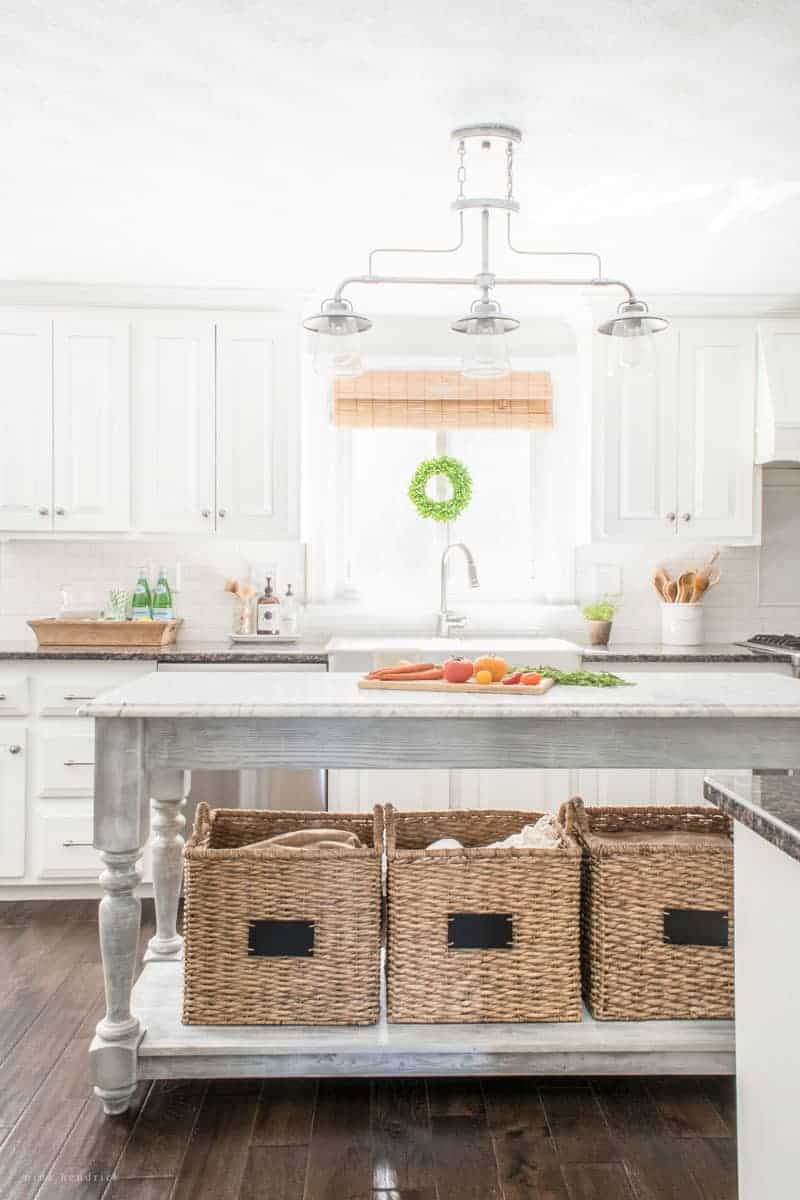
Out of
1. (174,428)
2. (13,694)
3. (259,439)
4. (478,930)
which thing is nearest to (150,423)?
Answer: (174,428)

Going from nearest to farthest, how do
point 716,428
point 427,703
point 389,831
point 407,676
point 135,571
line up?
1. point 427,703
2. point 389,831
3. point 407,676
4. point 716,428
5. point 135,571

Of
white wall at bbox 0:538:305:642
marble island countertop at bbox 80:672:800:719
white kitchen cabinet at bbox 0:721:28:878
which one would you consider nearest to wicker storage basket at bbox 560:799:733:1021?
marble island countertop at bbox 80:672:800:719

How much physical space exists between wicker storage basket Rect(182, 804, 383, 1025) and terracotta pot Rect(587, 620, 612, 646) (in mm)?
2268

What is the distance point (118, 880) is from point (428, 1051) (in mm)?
837

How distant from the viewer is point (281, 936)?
93.7 inches

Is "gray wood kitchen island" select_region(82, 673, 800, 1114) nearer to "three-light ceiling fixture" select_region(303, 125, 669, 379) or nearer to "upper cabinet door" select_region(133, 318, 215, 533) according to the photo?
"three-light ceiling fixture" select_region(303, 125, 669, 379)

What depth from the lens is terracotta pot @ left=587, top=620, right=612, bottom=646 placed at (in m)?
4.41

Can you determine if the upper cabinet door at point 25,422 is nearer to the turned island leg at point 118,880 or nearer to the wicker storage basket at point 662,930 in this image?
the turned island leg at point 118,880

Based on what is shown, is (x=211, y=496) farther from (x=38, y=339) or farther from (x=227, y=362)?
(x=38, y=339)

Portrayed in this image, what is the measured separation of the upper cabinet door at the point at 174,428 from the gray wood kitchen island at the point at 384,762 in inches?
77.1

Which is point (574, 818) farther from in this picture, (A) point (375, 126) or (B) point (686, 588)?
(B) point (686, 588)

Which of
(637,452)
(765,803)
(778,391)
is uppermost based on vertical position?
(778,391)

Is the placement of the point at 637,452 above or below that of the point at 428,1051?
above

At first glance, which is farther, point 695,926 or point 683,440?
point 683,440
